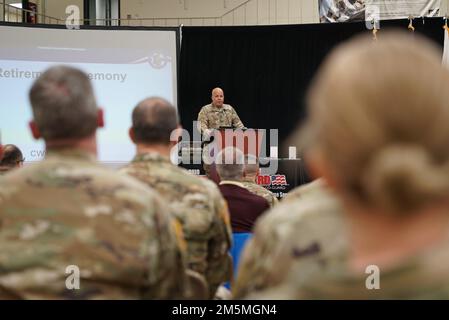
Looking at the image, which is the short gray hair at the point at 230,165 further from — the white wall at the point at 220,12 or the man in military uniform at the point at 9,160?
the white wall at the point at 220,12

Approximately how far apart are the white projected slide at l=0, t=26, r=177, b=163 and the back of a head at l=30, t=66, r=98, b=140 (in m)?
6.74

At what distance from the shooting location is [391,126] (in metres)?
0.84

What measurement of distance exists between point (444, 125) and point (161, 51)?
27.4 feet

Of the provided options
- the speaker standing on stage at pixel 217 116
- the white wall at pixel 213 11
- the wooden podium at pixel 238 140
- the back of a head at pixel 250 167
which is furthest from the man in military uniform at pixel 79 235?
the white wall at pixel 213 11

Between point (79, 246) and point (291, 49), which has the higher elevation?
point (291, 49)

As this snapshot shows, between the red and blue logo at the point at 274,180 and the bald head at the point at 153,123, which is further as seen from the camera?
the red and blue logo at the point at 274,180

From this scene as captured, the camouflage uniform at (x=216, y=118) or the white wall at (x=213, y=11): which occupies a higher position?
the white wall at (x=213, y=11)

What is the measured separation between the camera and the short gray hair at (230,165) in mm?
3441

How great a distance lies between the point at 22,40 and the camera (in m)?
8.49

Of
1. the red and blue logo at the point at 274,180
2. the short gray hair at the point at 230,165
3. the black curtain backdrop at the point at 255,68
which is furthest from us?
the black curtain backdrop at the point at 255,68

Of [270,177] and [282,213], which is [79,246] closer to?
[282,213]

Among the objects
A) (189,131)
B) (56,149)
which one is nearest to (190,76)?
(189,131)

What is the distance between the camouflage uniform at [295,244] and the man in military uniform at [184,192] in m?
0.99

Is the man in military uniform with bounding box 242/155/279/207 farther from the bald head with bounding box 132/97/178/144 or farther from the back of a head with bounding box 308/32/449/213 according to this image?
the back of a head with bounding box 308/32/449/213
